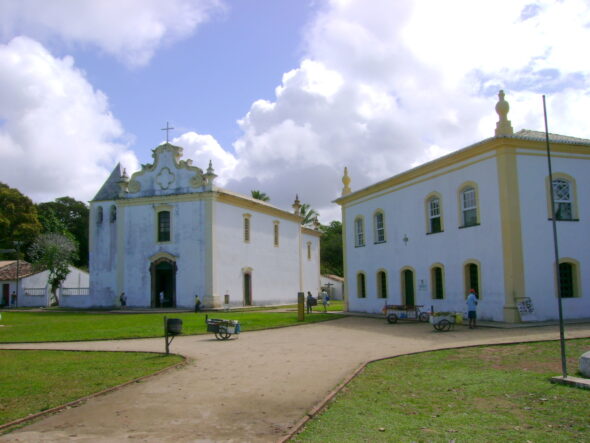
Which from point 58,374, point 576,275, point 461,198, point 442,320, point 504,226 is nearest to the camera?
point 58,374

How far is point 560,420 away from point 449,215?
15.5 meters

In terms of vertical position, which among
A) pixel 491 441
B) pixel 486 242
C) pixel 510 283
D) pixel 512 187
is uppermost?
pixel 512 187

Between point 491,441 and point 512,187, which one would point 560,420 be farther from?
point 512,187

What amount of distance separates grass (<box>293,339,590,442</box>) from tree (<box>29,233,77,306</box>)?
122ft

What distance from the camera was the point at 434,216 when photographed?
73.8 feet

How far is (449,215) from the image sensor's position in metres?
21.3

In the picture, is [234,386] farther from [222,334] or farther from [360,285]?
[360,285]

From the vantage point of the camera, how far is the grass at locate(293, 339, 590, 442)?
591 centimetres

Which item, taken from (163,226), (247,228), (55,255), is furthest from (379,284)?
(55,255)

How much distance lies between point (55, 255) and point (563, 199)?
36.4 meters

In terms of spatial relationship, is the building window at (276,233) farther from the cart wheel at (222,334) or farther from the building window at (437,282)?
the cart wheel at (222,334)

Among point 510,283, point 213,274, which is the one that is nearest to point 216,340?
point 510,283

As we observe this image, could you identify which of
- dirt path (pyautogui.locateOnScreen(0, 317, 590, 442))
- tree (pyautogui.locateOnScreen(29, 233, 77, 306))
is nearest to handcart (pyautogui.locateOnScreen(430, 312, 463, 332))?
dirt path (pyautogui.locateOnScreen(0, 317, 590, 442))

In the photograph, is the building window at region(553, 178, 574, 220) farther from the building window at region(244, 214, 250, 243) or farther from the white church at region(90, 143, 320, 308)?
the building window at region(244, 214, 250, 243)
